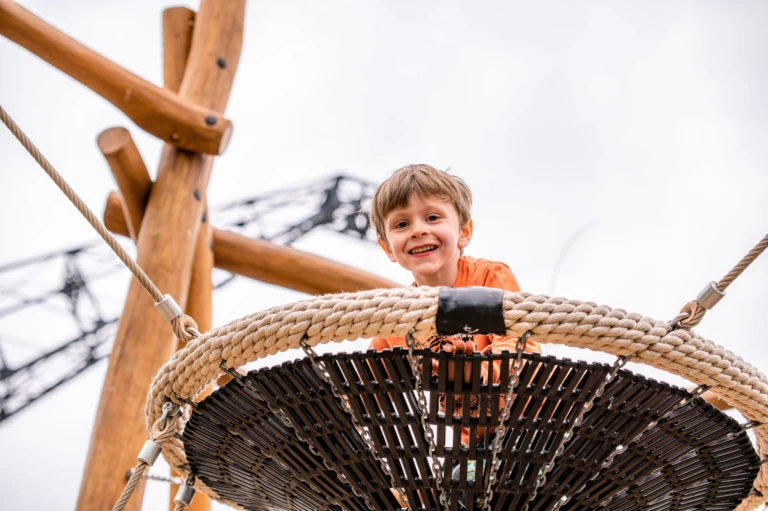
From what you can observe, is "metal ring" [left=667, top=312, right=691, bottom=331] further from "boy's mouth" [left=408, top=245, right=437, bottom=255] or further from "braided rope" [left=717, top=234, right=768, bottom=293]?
"boy's mouth" [left=408, top=245, right=437, bottom=255]

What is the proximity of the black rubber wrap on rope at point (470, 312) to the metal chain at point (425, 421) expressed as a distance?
0.13 ft

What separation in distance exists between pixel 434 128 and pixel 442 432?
651 cm

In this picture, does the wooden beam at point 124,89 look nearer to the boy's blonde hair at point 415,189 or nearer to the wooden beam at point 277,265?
the wooden beam at point 277,265

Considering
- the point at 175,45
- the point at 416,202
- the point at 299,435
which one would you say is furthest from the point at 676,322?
the point at 175,45

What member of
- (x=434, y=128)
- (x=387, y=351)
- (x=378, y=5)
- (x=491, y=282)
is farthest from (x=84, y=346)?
(x=387, y=351)

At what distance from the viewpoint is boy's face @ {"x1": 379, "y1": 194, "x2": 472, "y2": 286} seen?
1.37 m

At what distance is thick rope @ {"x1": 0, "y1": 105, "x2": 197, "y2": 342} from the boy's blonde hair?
0.47 meters

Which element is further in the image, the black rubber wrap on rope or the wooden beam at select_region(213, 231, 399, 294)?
the wooden beam at select_region(213, 231, 399, 294)

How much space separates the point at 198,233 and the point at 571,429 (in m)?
2.14

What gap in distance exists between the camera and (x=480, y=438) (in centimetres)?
111

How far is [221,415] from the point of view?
1044 millimetres

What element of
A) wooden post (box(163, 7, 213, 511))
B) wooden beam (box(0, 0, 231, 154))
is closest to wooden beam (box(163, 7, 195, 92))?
wooden post (box(163, 7, 213, 511))

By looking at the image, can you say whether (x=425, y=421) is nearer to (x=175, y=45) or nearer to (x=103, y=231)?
(x=103, y=231)

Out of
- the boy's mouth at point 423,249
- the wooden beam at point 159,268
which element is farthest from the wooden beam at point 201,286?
the boy's mouth at point 423,249
